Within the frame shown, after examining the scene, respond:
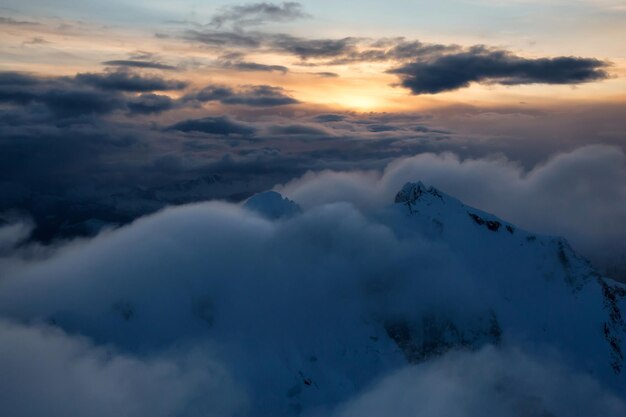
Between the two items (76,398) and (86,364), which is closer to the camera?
(76,398)

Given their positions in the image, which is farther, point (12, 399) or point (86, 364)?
point (86, 364)

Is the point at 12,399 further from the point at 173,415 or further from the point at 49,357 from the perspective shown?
the point at 173,415

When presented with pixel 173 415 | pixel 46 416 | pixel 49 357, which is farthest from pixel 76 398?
pixel 173 415

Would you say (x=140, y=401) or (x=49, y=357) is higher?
(x=49, y=357)

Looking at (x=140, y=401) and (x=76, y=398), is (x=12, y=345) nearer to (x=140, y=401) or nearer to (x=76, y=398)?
(x=76, y=398)

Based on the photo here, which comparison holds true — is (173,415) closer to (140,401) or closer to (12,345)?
(140,401)

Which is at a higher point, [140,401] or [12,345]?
[12,345]

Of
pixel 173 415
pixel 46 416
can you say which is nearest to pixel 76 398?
pixel 46 416

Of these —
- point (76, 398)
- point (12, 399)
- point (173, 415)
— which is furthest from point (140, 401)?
point (12, 399)
